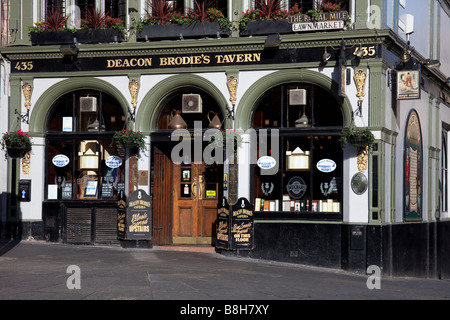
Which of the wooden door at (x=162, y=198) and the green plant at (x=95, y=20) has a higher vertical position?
the green plant at (x=95, y=20)

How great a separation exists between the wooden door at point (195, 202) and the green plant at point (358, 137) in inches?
136

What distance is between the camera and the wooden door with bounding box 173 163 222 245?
17781 mm

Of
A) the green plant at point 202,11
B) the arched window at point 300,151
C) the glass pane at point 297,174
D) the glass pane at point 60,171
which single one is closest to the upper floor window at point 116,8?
the green plant at point 202,11

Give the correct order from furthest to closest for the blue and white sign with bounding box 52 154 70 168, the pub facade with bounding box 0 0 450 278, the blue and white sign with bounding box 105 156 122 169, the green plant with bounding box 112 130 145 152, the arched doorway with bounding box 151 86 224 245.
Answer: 1. the blue and white sign with bounding box 52 154 70 168
2. the blue and white sign with bounding box 105 156 122 169
3. the arched doorway with bounding box 151 86 224 245
4. the green plant with bounding box 112 130 145 152
5. the pub facade with bounding box 0 0 450 278

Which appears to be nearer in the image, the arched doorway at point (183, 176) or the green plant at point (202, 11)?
the green plant at point (202, 11)

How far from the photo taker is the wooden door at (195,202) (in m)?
17.8

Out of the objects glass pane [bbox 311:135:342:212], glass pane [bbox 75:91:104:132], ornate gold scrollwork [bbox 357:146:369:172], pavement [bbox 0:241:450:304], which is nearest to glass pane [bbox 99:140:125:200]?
glass pane [bbox 75:91:104:132]

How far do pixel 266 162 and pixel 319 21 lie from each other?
136 inches

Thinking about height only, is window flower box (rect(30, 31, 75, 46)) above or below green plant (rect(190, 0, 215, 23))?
below

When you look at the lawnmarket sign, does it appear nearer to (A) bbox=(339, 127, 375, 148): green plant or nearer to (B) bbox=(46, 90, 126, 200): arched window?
(A) bbox=(339, 127, 375, 148): green plant

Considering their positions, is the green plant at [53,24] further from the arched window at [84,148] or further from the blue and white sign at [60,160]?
the blue and white sign at [60,160]

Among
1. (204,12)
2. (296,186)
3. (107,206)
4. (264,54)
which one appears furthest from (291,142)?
(107,206)

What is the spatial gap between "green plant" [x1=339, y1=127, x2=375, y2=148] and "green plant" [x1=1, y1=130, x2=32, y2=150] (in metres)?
7.76
